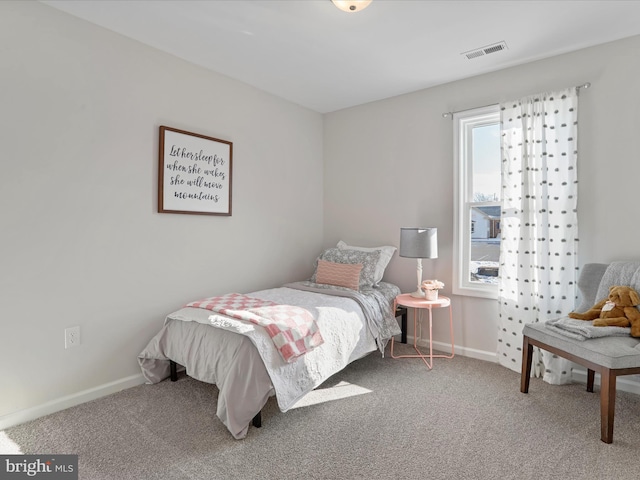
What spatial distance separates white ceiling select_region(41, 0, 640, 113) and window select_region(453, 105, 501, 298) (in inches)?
19.7

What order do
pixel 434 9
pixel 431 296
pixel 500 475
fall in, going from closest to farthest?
pixel 500 475, pixel 434 9, pixel 431 296

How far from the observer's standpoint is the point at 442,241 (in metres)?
3.49

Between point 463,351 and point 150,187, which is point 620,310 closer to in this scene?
point 463,351

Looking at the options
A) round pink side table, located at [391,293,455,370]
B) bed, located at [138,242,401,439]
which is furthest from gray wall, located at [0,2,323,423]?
round pink side table, located at [391,293,455,370]

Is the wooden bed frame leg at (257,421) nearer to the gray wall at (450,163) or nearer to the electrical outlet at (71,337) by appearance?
the electrical outlet at (71,337)

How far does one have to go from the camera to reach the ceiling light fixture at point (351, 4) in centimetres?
217

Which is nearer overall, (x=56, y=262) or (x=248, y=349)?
(x=248, y=349)

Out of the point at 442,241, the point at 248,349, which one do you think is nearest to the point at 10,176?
the point at 248,349

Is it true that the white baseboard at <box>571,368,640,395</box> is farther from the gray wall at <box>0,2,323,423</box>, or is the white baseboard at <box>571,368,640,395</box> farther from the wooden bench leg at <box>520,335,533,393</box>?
the gray wall at <box>0,2,323,423</box>

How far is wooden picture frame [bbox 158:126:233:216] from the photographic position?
2854 millimetres

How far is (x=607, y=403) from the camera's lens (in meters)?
1.94

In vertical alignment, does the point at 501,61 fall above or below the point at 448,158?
above

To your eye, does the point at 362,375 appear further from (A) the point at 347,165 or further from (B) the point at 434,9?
(B) the point at 434,9

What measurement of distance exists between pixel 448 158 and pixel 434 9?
1435 millimetres
